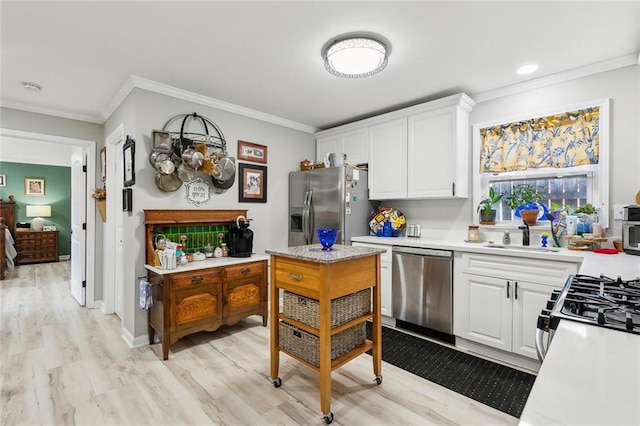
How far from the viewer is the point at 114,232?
3.56 meters

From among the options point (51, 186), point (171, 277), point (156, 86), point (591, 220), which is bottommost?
point (171, 277)

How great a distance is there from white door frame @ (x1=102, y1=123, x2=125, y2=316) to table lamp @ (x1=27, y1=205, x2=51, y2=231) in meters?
4.95

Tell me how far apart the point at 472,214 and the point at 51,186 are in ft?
30.2

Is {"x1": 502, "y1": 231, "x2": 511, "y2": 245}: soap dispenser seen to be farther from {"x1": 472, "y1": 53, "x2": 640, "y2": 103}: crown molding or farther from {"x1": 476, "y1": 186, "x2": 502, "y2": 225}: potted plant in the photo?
{"x1": 472, "y1": 53, "x2": 640, "y2": 103}: crown molding

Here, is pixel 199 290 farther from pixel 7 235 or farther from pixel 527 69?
pixel 7 235

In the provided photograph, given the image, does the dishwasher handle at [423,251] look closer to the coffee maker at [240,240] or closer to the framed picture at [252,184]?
the coffee maker at [240,240]

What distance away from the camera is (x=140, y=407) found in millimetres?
1972

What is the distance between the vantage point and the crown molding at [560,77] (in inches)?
96.5

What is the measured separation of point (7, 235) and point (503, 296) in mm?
8721

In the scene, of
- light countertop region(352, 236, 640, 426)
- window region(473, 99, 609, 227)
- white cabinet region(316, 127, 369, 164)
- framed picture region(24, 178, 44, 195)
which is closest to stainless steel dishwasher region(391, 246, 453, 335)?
window region(473, 99, 609, 227)

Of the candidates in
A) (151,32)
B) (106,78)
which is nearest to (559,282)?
(151,32)

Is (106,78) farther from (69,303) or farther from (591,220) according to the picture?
(591,220)

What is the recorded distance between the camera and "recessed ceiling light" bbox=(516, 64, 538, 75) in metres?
2.58

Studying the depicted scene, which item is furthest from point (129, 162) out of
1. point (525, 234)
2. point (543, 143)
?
point (543, 143)
